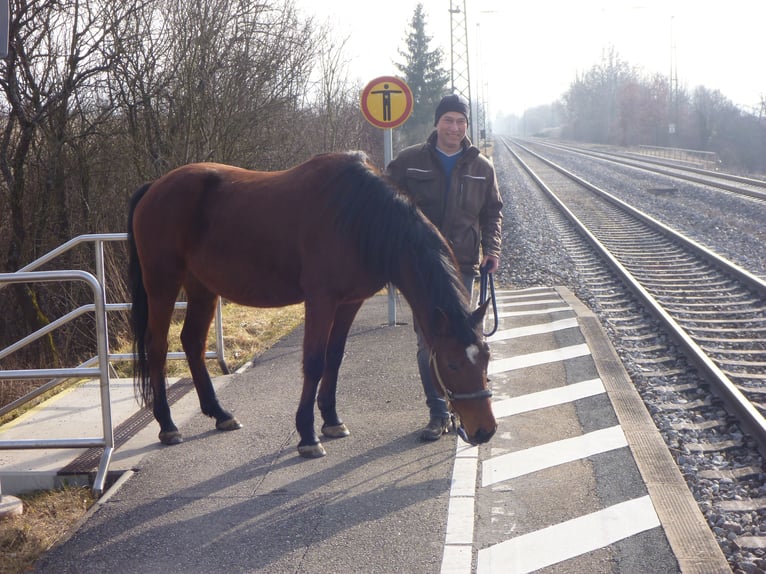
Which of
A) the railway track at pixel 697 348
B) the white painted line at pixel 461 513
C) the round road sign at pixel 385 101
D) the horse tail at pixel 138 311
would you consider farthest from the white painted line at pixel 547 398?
the round road sign at pixel 385 101

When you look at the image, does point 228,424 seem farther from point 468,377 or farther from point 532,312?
point 532,312

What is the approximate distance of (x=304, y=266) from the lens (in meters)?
4.74

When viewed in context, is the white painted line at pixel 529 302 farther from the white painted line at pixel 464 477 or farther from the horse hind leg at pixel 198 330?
Answer: the white painted line at pixel 464 477

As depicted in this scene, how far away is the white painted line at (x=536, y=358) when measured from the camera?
6.75 meters

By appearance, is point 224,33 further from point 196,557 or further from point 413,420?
point 196,557

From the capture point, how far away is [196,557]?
3646mm

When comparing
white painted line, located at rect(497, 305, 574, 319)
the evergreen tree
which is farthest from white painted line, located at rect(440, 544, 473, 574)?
the evergreen tree

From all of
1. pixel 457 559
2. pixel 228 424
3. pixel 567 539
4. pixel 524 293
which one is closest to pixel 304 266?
pixel 228 424

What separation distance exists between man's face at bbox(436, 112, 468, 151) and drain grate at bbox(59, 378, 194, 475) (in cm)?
300

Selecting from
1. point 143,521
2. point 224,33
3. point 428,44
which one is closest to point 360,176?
point 143,521

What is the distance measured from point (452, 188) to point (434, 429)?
5.38 feet

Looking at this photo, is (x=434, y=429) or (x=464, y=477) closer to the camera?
(x=464, y=477)

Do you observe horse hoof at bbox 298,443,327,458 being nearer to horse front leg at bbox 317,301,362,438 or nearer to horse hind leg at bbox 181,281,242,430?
horse front leg at bbox 317,301,362,438

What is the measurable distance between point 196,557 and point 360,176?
7.74 ft
